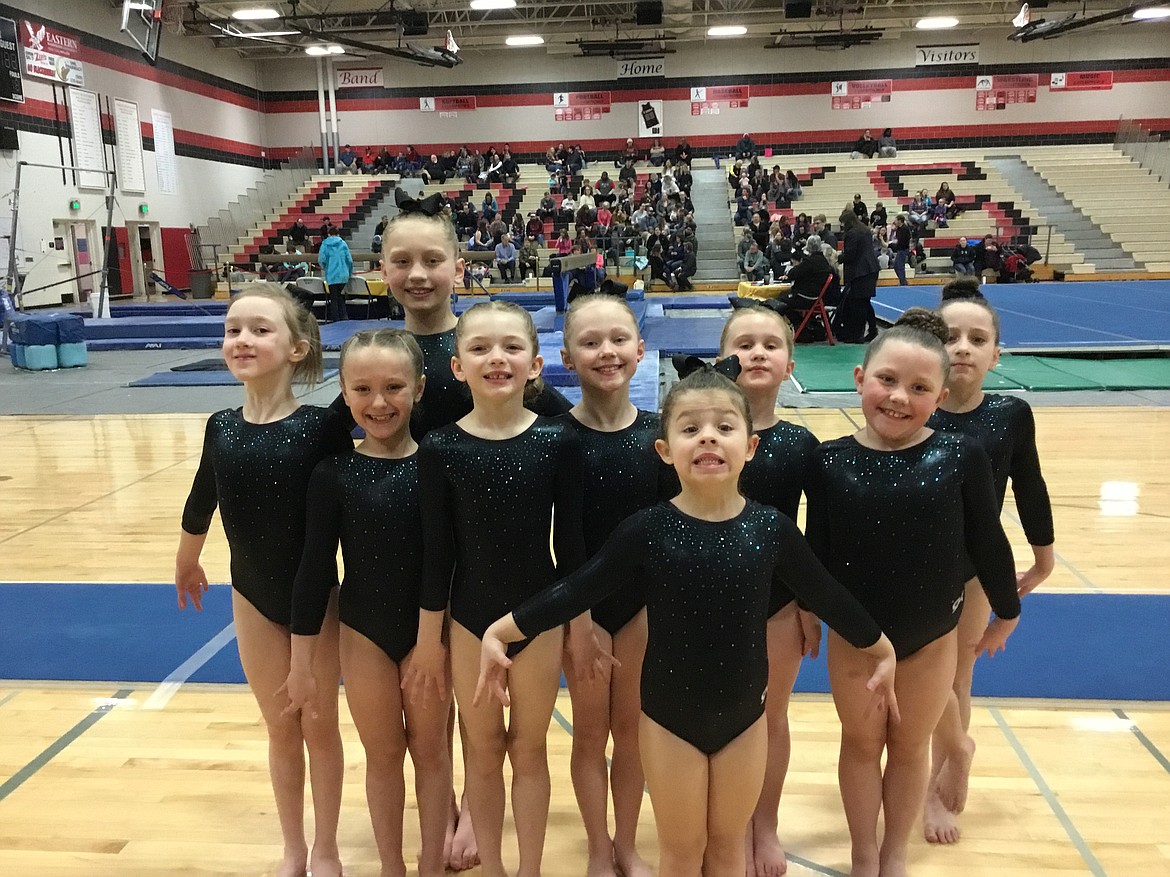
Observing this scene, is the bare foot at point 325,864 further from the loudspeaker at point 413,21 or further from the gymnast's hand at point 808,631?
the loudspeaker at point 413,21

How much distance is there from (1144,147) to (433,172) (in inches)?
788

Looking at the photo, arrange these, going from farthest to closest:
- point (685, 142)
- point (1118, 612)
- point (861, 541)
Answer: point (685, 142) → point (1118, 612) → point (861, 541)

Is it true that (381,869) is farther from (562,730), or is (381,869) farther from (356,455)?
(356,455)

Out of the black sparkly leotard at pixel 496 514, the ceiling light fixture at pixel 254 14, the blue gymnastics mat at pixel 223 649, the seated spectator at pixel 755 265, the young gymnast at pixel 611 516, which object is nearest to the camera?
the black sparkly leotard at pixel 496 514

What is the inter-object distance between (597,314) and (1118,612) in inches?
109

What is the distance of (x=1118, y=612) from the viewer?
346cm

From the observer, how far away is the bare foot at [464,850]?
224 cm

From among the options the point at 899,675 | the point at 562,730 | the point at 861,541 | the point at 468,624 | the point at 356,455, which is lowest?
the point at 562,730

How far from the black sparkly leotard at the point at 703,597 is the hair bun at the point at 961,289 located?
1033mm

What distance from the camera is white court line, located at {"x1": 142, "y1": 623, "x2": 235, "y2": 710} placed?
3039 millimetres

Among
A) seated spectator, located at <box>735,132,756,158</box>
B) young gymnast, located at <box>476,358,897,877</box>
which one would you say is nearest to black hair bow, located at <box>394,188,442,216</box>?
young gymnast, located at <box>476,358,897,877</box>

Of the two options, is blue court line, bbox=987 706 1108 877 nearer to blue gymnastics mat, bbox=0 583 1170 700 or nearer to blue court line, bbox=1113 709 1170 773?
blue gymnastics mat, bbox=0 583 1170 700

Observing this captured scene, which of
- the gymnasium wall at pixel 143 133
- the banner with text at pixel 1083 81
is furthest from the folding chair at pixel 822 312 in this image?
the banner with text at pixel 1083 81

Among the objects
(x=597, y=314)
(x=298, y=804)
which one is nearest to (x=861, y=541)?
(x=597, y=314)
